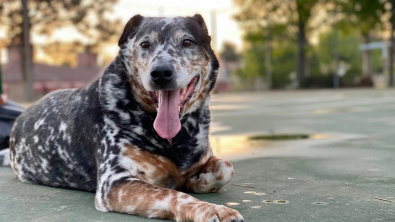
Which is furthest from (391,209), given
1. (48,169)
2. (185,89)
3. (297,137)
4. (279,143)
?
(297,137)

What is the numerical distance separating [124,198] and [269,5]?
1394 inches

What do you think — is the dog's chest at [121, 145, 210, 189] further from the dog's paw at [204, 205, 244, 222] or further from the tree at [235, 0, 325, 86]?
the tree at [235, 0, 325, 86]

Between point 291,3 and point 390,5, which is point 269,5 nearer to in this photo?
point 291,3

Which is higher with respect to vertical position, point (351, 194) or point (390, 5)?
point (390, 5)

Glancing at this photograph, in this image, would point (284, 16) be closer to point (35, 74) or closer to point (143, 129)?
point (35, 74)

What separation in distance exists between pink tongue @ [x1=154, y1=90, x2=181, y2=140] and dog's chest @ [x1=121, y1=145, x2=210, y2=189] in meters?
0.19

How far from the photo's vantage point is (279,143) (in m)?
6.50

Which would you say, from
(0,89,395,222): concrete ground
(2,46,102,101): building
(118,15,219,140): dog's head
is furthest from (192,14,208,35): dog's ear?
(2,46,102,101): building

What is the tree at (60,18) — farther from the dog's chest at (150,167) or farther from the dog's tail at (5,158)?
the dog's chest at (150,167)

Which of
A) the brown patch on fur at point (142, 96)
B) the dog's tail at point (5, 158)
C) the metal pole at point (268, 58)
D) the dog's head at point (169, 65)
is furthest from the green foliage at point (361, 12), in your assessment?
the brown patch on fur at point (142, 96)

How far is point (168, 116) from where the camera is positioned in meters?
3.28

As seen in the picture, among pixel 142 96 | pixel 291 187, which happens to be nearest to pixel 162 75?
pixel 142 96

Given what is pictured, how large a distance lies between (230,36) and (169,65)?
26924 mm

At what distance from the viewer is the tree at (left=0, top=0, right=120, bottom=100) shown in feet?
84.4
